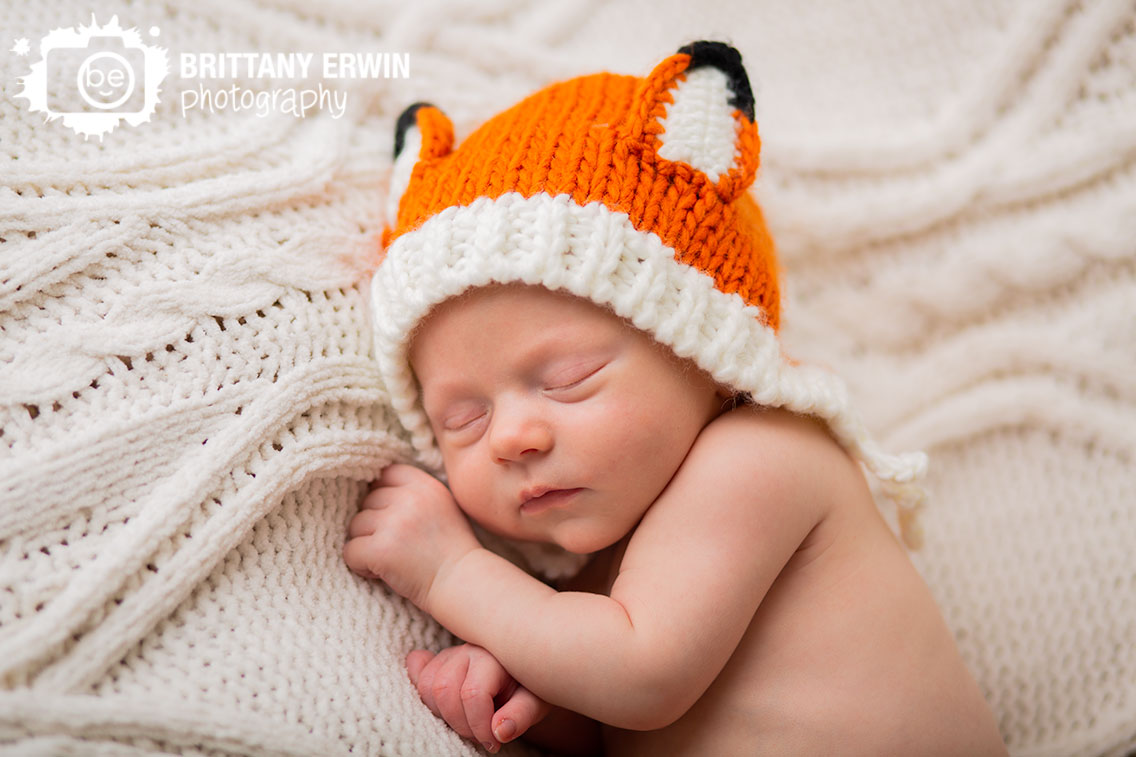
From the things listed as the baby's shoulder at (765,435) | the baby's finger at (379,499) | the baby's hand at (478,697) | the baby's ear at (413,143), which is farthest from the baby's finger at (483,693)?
the baby's ear at (413,143)

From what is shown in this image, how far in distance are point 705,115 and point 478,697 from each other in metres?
0.75

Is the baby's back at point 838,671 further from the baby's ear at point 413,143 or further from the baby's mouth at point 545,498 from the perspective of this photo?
the baby's ear at point 413,143

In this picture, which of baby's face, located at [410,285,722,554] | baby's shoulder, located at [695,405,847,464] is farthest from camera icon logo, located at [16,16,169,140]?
baby's shoulder, located at [695,405,847,464]

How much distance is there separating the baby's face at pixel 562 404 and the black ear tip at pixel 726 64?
0.33m

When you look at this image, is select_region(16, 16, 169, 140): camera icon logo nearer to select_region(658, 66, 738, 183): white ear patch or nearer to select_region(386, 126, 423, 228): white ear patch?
select_region(386, 126, 423, 228): white ear patch

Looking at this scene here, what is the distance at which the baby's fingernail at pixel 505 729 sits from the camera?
958 millimetres

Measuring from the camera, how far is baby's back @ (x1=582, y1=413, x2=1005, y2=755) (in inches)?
40.6

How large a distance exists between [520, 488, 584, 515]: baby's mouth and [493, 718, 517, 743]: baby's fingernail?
24cm

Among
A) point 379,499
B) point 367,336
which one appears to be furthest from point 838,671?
point 367,336

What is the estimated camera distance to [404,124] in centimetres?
123

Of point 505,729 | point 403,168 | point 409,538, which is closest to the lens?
point 505,729

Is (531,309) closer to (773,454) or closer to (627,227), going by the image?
(627,227)

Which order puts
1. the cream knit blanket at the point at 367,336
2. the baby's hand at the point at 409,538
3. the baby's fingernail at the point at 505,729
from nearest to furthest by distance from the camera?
the cream knit blanket at the point at 367,336 → the baby's fingernail at the point at 505,729 → the baby's hand at the point at 409,538

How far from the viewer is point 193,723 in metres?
0.81
